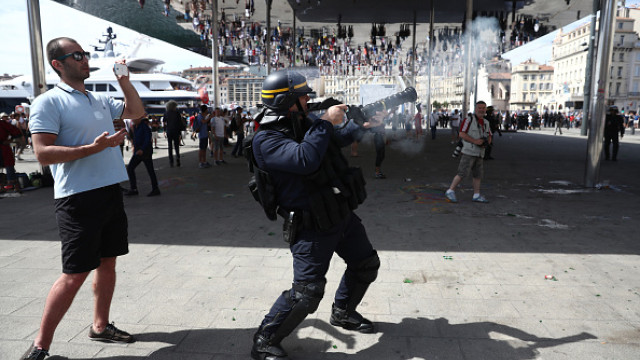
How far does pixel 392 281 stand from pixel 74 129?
2868mm

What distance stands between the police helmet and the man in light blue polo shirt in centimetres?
90

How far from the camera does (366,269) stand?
112 inches

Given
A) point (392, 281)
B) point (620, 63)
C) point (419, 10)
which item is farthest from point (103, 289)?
point (620, 63)

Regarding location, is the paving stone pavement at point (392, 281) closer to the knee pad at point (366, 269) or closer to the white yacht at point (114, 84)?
the knee pad at point (366, 269)

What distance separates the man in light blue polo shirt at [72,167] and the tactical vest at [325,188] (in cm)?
88

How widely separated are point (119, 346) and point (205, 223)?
3.51m

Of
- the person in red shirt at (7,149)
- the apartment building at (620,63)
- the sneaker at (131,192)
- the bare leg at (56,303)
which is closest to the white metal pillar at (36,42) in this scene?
the person in red shirt at (7,149)

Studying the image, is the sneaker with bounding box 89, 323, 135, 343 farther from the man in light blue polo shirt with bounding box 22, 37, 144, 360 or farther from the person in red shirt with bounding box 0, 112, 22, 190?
A: the person in red shirt with bounding box 0, 112, 22, 190

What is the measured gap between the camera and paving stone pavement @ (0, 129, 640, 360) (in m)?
2.87

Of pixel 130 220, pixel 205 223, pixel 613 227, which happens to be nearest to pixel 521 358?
pixel 613 227

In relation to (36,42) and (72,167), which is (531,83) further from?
(72,167)

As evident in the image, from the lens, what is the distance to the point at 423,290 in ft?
12.4

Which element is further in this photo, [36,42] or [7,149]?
[36,42]

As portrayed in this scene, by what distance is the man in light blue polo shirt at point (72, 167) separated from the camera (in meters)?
2.41
